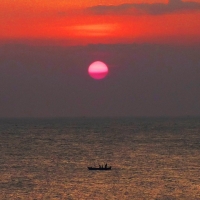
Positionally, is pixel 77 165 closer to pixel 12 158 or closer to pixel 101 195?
pixel 12 158

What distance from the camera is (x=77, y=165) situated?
154 metres

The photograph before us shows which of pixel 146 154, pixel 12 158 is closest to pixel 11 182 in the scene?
pixel 12 158

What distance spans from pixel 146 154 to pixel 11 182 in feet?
241

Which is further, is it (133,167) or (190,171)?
(133,167)

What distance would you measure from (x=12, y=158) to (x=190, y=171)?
61.4 metres

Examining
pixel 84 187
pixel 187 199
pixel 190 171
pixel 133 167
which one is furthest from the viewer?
pixel 133 167

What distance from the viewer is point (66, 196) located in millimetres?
101875

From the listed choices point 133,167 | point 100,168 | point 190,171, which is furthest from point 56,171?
point 190,171

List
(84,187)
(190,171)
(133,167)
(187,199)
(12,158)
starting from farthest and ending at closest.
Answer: (12,158) < (133,167) < (190,171) < (84,187) < (187,199)

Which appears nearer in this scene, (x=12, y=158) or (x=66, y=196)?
(x=66, y=196)

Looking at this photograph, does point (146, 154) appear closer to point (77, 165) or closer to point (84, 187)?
point (77, 165)

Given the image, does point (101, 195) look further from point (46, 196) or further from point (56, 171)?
point (56, 171)

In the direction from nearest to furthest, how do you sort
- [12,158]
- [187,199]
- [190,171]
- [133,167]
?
[187,199] → [190,171] → [133,167] → [12,158]

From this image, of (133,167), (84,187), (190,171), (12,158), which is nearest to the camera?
(84,187)
